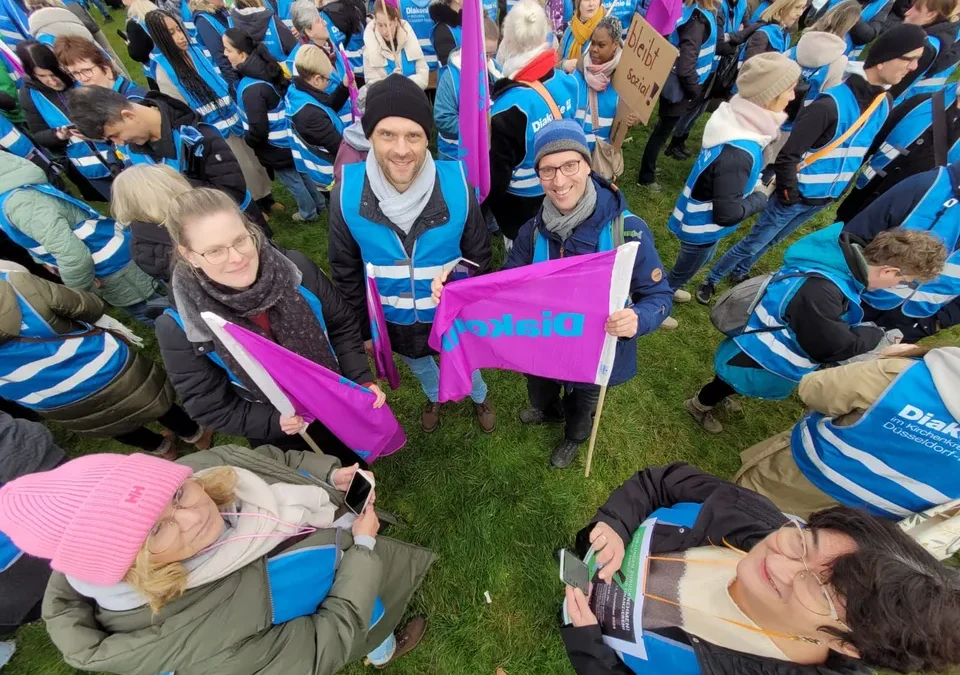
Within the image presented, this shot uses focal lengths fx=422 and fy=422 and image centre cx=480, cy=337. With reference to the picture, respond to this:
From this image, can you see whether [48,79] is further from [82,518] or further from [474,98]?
[82,518]

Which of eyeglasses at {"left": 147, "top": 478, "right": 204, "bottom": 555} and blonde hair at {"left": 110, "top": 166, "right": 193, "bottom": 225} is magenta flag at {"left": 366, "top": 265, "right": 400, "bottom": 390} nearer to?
blonde hair at {"left": 110, "top": 166, "right": 193, "bottom": 225}

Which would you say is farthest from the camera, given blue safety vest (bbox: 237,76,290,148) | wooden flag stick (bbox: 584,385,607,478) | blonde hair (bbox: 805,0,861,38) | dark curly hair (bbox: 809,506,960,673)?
blue safety vest (bbox: 237,76,290,148)

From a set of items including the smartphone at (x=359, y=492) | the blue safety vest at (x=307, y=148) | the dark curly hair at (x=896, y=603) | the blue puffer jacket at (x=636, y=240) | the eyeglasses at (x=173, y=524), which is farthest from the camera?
the blue safety vest at (x=307, y=148)

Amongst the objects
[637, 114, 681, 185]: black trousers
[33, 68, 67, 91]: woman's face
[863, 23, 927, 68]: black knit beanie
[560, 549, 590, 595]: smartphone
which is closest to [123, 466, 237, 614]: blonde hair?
[560, 549, 590, 595]: smartphone

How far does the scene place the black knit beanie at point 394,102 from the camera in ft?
8.23

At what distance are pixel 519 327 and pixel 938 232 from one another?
326cm

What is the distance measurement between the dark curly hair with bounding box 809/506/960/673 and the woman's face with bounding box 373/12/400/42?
6.51 meters

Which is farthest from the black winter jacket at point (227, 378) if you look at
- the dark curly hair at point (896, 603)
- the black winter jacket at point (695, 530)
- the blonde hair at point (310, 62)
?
the blonde hair at point (310, 62)

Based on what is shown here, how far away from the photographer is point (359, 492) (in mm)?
2301

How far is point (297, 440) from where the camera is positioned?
327 centimetres

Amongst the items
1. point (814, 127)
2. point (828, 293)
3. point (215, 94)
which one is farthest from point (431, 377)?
point (215, 94)

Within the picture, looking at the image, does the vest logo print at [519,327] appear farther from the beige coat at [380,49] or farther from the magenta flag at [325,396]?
the beige coat at [380,49]

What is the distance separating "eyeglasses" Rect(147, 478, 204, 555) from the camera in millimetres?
1478

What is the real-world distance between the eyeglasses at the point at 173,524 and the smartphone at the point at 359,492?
2.50 ft
